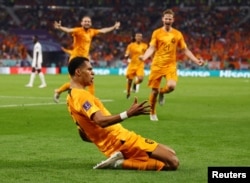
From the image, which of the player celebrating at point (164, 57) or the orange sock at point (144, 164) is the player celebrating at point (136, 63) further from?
the orange sock at point (144, 164)

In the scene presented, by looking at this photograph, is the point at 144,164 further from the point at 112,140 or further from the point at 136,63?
the point at 136,63

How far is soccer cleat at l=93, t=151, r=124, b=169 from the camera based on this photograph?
30.3 feet

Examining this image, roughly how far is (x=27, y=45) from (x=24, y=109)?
4564 centimetres

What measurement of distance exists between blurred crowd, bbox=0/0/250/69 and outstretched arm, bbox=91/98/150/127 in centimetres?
4816

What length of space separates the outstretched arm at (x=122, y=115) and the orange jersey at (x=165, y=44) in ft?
26.6

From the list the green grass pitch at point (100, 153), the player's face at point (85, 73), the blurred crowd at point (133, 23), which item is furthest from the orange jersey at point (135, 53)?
the blurred crowd at point (133, 23)

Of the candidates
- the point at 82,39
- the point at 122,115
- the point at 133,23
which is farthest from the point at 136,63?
the point at 133,23

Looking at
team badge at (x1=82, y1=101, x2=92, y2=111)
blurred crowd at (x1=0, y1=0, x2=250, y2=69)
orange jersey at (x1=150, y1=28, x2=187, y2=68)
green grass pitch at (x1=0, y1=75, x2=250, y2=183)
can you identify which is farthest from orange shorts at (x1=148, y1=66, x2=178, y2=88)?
blurred crowd at (x1=0, y1=0, x2=250, y2=69)

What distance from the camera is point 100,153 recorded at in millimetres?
10984

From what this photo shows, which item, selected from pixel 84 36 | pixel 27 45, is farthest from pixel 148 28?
pixel 84 36

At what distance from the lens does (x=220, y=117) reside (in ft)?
58.1

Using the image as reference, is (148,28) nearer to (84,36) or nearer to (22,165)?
(84,36)

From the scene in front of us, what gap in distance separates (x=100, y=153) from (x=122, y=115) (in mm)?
2485

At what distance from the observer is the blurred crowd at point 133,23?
61.6 meters
